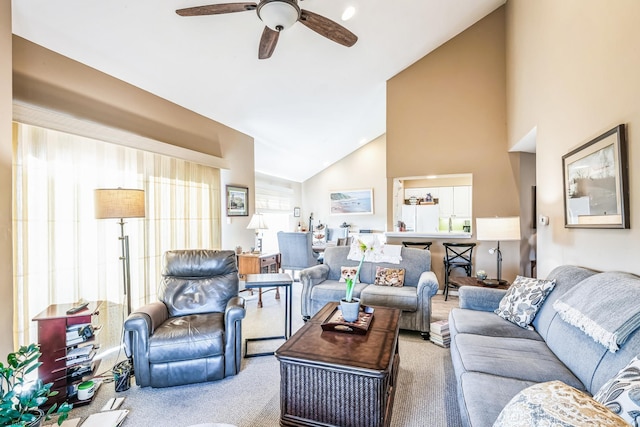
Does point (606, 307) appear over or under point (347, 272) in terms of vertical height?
over

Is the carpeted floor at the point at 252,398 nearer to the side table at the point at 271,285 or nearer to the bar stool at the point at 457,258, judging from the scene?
the side table at the point at 271,285

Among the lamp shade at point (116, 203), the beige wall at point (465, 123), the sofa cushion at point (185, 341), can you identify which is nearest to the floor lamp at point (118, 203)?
the lamp shade at point (116, 203)

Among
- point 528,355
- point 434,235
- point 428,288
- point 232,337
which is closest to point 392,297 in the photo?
point 428,288

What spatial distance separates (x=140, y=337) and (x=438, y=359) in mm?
2560

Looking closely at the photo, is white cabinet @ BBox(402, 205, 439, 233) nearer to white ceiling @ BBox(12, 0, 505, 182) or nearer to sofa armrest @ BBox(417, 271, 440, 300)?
white ceiling @ BBox(12, 0, 505, 182)

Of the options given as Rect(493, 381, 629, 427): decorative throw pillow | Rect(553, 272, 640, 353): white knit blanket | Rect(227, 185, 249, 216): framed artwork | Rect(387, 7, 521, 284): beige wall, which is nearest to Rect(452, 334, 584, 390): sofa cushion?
Rect(553, 272, 640, 353): white knit blanket

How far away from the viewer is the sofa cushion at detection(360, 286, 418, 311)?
3.27m

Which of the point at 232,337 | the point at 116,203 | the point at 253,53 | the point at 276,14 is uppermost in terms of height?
the point at 253,53

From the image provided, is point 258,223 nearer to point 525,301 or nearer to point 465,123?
point 525,301

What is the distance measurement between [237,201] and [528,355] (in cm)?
441

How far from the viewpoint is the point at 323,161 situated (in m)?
8.71

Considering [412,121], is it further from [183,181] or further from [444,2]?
[183,181]

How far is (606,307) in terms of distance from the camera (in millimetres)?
1542

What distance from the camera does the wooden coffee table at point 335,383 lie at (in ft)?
5.51
